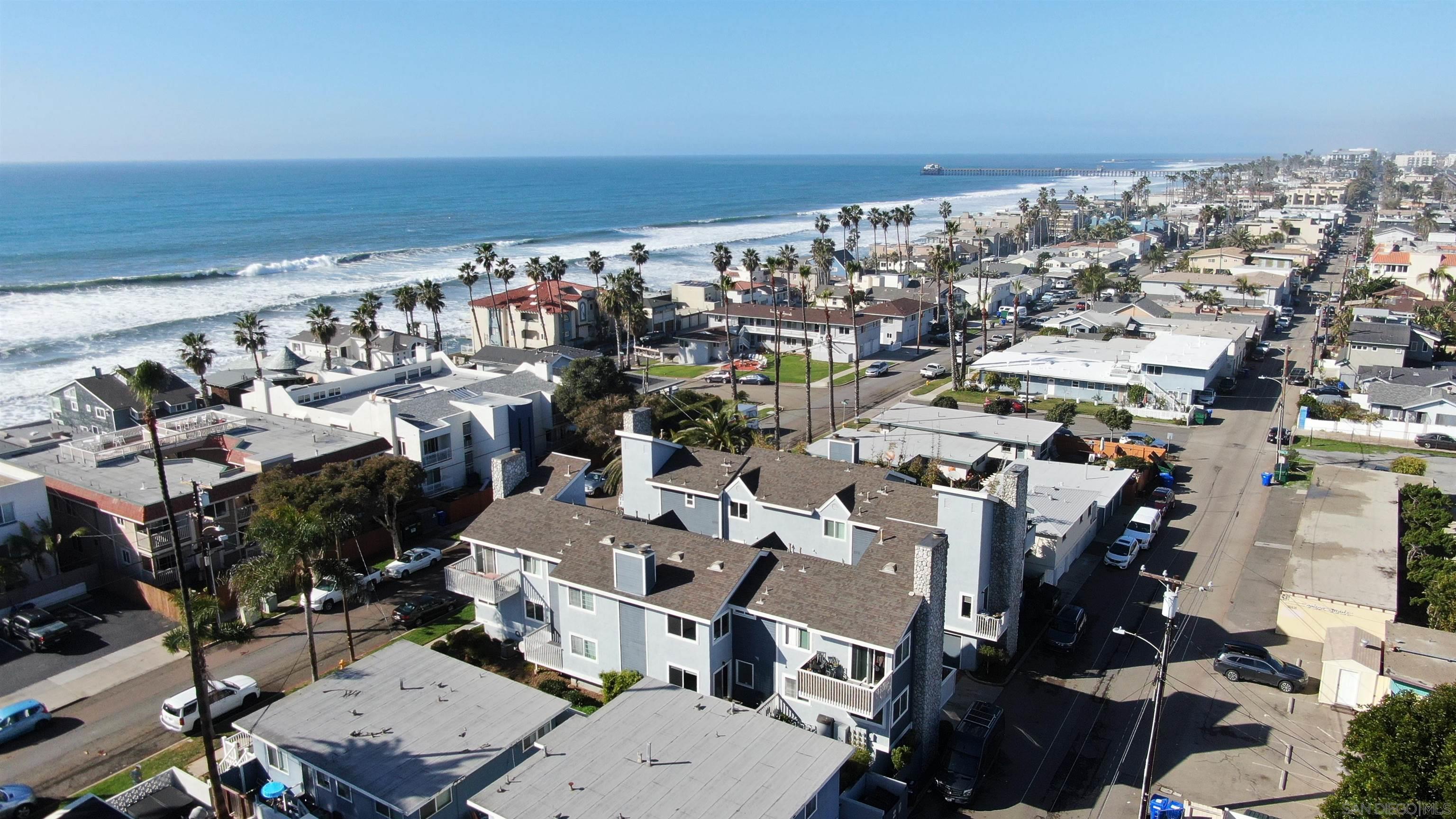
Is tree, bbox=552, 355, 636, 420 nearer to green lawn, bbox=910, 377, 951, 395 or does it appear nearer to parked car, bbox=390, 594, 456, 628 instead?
parked car, bbox=390, 594, 456, 628

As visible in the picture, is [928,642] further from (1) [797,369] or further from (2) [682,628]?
(1) [797,369]

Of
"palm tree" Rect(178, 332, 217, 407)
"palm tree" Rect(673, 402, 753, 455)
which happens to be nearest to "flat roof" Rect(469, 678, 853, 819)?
"palm tree" Rect(673, 402, 753, 455)

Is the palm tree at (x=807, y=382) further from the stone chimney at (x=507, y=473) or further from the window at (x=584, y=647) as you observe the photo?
the window at (x=584, y=647)

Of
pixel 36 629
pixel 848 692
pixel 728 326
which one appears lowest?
pixel 36 629

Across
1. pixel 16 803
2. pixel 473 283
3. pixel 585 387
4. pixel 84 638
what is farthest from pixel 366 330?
pixel 16 803

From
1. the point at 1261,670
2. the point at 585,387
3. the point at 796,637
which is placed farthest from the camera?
the point at 585,387

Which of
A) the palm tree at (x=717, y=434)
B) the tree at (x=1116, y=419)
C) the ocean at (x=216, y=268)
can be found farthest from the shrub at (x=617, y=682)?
the ocean at (x=216, y=268)
